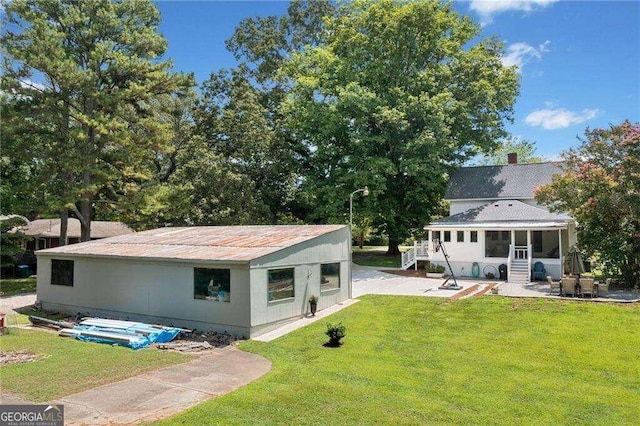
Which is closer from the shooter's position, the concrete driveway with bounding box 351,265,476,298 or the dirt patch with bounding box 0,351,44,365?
the dirt patch with bounding box 0,351,44,365

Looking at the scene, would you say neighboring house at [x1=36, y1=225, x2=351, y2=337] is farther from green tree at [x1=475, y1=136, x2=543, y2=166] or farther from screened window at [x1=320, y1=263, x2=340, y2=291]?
green tree at [x1=475, y1=136, x2=543, y2=166]

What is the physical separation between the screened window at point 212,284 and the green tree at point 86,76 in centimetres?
1332

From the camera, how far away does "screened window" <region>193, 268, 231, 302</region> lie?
14.9m

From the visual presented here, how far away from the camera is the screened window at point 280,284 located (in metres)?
15.3

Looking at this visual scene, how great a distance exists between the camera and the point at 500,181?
3256 cm

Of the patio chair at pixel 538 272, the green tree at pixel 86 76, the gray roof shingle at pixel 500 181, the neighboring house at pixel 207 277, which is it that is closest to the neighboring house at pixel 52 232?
the green tree at pixel 86 76

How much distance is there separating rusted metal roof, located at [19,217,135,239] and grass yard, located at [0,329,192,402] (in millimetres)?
22646

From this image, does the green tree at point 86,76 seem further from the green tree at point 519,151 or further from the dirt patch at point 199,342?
the green tree at point 519,151

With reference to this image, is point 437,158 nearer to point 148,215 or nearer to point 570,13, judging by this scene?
point 570,13

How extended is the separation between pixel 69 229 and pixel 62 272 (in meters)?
18.2

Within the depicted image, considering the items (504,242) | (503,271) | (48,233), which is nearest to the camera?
(503,271)

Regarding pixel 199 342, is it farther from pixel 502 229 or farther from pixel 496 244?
pixel 496 244

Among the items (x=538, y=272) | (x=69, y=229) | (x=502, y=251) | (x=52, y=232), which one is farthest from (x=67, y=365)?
(x=69, y=229)

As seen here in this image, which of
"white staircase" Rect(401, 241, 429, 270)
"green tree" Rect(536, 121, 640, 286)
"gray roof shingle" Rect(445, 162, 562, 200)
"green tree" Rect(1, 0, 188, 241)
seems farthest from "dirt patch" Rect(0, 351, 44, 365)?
"gray roof shingle" Rect(445, 162, 562, 200)
